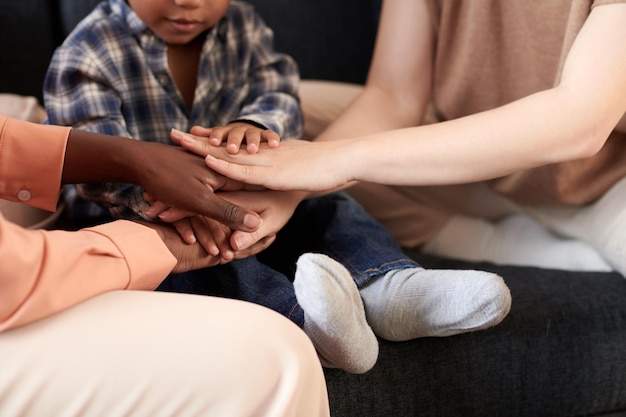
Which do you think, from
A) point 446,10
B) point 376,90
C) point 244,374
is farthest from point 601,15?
point 244,374

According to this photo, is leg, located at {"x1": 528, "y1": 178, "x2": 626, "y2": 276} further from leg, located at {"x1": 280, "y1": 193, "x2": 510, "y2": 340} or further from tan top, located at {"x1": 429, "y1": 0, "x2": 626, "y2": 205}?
leg, located at {"x1": 280, "y1": 193, "x2": 510, "y2": 340}

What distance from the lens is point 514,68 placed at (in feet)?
3.82

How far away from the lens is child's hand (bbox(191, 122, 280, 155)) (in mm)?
970

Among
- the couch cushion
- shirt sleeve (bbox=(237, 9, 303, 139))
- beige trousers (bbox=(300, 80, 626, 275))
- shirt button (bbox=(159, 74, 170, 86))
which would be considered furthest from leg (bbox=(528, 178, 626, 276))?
the couch cushion

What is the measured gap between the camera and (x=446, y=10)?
3.87 feet

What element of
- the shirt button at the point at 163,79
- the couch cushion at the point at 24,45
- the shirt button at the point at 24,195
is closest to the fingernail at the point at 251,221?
the shirt button at the point at 24,195

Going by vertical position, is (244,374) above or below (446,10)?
below

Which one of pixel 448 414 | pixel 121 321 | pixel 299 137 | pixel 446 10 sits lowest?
pixel 448 414

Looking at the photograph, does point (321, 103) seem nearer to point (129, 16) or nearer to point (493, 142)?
point (129, 16)

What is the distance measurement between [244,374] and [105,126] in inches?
21.9

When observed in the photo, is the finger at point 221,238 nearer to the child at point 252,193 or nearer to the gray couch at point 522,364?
the child at point 252,193

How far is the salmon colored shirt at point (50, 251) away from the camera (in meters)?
0.64

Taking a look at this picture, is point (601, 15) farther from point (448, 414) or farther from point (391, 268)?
point (448, 414)

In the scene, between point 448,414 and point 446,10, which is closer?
point 448,414
